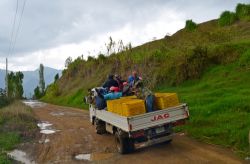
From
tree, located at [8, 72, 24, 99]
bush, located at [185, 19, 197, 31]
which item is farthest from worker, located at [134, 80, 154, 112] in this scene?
tree, located at [8, 72, 24, 99]

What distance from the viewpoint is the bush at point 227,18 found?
31.9m

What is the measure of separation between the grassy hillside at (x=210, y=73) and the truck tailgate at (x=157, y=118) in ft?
5.32

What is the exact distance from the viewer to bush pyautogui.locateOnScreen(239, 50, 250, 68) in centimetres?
2072

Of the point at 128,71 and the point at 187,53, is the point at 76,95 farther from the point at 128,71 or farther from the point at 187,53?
the point at 187,53

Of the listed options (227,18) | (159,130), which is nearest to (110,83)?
(159,130)

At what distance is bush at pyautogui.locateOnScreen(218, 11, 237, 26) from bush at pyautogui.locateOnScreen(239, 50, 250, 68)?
11020 mm

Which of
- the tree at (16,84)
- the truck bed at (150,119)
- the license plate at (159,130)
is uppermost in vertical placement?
the tree at (16,84)

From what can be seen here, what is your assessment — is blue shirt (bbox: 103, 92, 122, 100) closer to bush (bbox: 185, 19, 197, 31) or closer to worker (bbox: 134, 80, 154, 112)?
worker (bbox: 134, 80, 154, 112)

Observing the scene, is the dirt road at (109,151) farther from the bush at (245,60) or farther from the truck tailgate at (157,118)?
the bush at (245,60)

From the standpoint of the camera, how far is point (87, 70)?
54.0 meters

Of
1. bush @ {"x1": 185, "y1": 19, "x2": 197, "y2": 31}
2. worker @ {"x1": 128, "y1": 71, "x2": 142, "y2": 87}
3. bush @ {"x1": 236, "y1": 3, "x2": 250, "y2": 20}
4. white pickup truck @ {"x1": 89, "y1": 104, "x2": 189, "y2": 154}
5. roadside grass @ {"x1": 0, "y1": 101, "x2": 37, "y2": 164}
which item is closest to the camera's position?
white pickup truck @ {"x1": 89, "y1": 104, "x2": 189, "y2": 154}

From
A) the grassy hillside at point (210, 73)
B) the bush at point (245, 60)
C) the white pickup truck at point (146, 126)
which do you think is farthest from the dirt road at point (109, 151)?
the bush at point (245, 60)

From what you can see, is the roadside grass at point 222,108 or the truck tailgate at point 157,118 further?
the roadside grass at point 222,108

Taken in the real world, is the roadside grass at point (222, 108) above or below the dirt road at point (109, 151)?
above
